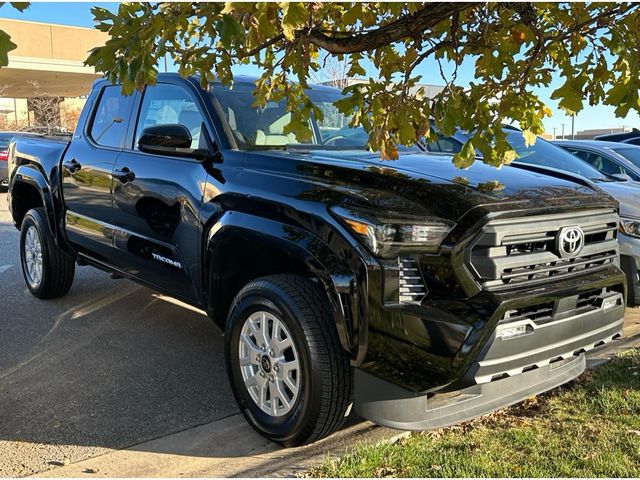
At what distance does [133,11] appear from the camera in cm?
291

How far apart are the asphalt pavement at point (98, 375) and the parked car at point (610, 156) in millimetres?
5020

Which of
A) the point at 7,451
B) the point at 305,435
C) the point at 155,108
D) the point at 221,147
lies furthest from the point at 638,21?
the point at 7,451

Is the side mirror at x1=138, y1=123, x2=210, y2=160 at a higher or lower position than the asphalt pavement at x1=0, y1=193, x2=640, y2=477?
higher

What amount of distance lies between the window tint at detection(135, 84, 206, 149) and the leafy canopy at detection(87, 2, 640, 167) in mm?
683

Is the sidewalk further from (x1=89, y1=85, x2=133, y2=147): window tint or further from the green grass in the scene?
(x1=89, y1=85, x2=133, y2=147): window tint

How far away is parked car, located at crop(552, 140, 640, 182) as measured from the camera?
23.5 feet

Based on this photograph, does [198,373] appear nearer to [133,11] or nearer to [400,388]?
[400,388]

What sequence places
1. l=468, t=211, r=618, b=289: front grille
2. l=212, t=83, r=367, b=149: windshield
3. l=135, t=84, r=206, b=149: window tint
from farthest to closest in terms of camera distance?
l=135, t=84, r=206, b=149: window tint < l=212, t=83, r=367, b=149: windshield < l=468, t=211, r=618, b=289: front grille

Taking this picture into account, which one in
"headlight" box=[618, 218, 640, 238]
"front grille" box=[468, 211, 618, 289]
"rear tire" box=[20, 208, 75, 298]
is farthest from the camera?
"rear tire" box=[20, 208, 75, 298]

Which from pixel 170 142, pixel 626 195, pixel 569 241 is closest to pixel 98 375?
pixel 170 142

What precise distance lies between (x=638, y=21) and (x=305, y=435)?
8.60 feet

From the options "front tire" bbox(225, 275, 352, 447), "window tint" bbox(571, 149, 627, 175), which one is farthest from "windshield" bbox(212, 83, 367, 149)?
"window tint" bbox(571, 149, 627, 175)

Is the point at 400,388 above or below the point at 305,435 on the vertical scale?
above

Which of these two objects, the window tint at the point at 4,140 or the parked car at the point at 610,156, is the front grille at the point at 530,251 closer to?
the parked car at the point at 610,156
